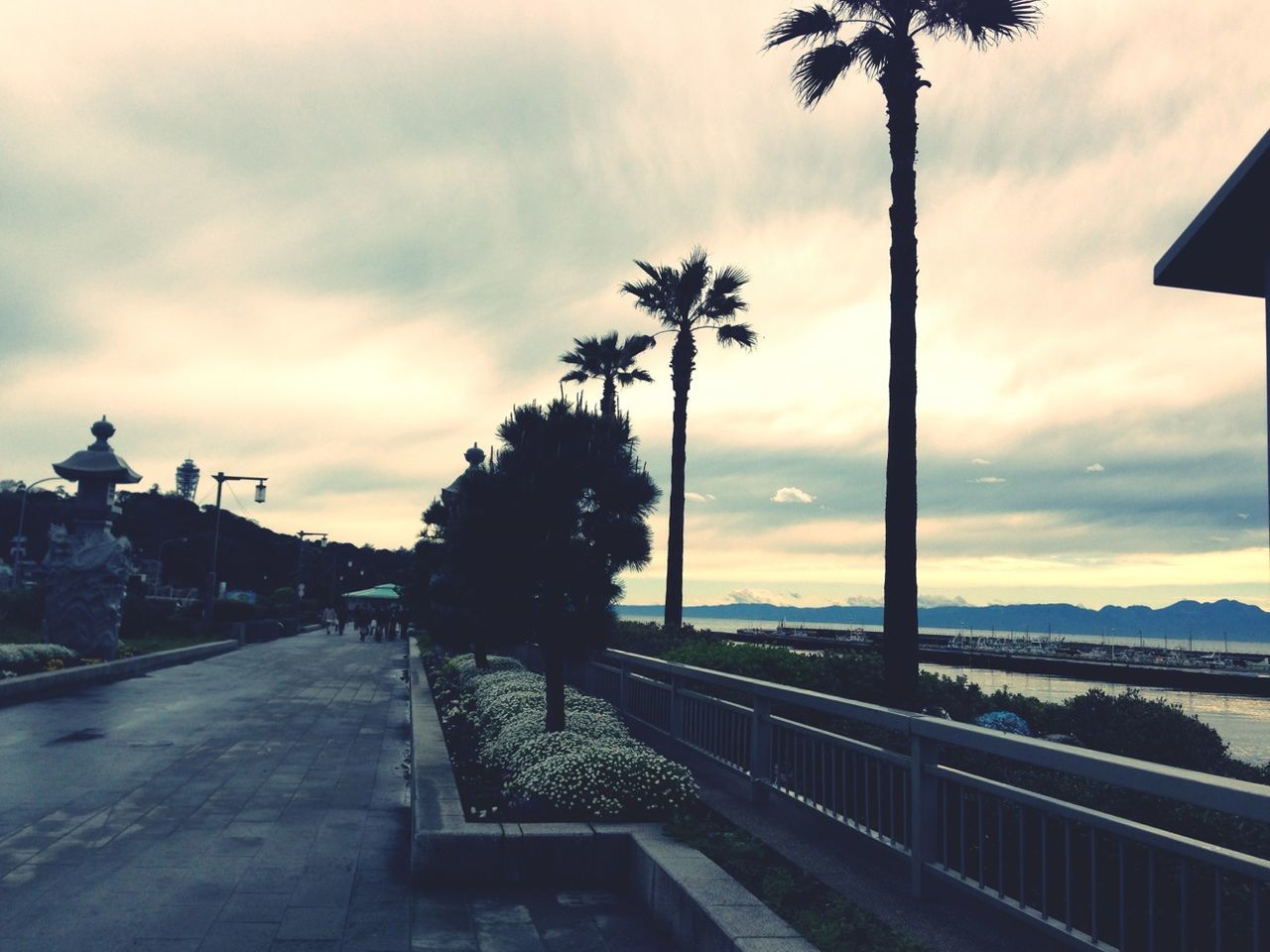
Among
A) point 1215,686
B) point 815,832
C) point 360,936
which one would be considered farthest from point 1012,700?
point 1215,686

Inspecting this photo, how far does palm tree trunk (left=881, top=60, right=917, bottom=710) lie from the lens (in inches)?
571

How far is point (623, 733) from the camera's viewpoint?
1102 cm

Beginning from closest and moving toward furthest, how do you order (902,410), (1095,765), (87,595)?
(1095,765)
(902,410)
(87,595)

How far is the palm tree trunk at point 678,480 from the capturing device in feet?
100

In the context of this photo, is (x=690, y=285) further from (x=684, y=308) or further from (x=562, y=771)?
(x=562, y=771)

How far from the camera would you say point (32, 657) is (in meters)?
23.9

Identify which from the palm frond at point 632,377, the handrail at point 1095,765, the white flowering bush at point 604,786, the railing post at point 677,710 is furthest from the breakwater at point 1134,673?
the handrail at point 1095,765

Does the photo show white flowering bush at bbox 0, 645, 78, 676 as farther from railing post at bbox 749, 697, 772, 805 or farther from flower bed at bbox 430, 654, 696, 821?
railing post at bbox 749, 697, 772, 805

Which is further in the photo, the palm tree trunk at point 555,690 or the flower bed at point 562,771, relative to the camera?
the palm tree trunk at point 555,690

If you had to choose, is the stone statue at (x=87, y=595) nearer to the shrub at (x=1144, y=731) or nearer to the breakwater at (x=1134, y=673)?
the shrub at (x=1144, y=731)

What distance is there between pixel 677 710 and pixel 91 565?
23.2 metres

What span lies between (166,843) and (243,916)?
238cm

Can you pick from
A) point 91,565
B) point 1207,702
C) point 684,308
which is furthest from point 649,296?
point 1207,702

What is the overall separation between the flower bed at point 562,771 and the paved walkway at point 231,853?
0.86 m
